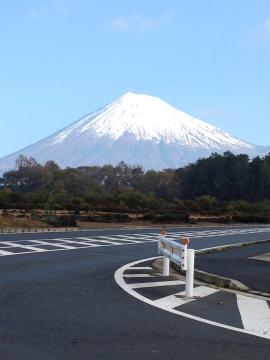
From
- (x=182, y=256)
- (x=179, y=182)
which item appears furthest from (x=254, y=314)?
(x=179, y=182)

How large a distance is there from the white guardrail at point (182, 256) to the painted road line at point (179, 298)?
0.68 ft

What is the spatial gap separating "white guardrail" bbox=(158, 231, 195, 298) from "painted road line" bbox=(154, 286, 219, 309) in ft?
0.68

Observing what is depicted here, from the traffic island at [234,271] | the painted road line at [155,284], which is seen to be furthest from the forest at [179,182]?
the painted road line at [155,284]

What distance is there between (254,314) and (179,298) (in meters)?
1.59

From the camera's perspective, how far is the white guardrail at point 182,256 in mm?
10422

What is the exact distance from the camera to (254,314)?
29.5 feet

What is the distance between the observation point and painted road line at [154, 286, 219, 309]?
9.55 m

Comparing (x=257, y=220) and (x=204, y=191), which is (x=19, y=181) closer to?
(x=204, y=191)

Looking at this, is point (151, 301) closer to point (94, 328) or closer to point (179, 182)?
point (94, 328)

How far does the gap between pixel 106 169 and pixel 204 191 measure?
29.5 m

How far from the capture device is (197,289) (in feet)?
37.8

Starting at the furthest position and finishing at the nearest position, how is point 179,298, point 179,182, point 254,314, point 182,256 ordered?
Answer: point 179,182, point 182,256, point 179,298, point 254,314

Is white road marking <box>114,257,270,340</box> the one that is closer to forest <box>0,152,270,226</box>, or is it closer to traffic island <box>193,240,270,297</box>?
traffic island <box>193,240,270,297</box>

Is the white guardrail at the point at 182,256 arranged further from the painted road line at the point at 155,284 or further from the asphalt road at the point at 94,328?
the asphalt road at the point at 94,328
